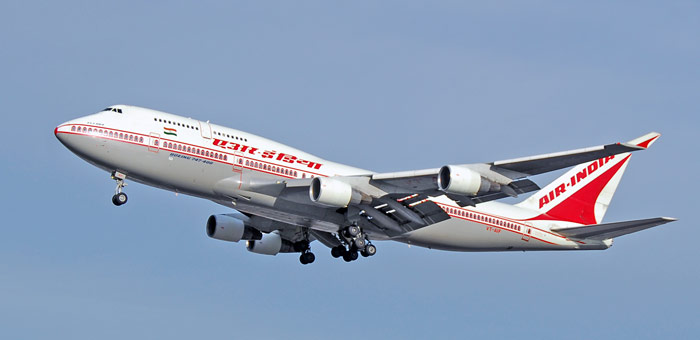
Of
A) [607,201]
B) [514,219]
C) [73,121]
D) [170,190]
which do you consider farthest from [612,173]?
[73,121]

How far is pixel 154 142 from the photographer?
154ft

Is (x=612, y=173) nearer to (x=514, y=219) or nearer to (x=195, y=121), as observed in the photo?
(x=514, y=219)

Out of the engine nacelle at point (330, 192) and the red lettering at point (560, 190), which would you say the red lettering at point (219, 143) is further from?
the red lettering at point (560, 190)

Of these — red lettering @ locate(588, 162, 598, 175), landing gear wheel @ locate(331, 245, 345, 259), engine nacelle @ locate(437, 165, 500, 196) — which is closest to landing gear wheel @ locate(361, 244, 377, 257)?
landing gear wheel @ locate(331, 245, 345, 259)

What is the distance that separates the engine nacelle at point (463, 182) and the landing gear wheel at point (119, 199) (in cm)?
1439

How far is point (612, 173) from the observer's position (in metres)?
59.7

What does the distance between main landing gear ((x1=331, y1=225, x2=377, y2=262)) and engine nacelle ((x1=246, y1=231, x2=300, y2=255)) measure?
444cm

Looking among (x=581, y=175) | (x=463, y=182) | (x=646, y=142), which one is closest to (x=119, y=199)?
(x=463, y=182)

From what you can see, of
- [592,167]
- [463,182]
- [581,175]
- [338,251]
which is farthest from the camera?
[592,167]

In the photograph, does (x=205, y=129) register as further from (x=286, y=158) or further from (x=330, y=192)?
(x=330, y=192)

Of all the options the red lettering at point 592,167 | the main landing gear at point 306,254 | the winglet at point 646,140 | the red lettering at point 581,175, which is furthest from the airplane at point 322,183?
the red lettering at point 592,167

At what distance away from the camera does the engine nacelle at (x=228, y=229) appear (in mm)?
55000

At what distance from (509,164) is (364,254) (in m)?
9.85

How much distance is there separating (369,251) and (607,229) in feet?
39.1
